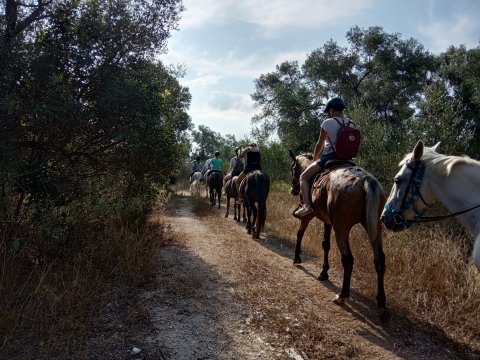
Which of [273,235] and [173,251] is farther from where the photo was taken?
[273,235]

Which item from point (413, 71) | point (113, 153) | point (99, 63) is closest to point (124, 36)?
point (99, 63)

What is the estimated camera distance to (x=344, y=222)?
5.30 meters

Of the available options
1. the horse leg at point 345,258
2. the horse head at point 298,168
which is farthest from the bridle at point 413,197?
the horse head at point 298,168

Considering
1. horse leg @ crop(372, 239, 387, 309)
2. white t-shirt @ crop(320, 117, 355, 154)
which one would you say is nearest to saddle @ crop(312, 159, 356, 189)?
white t-shirt @ crop(320, 117, 355, 154)

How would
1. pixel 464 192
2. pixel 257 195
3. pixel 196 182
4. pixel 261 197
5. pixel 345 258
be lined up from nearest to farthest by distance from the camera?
pixel 464 192 → pixel 345 258 → pixel 261 197 → pixel 257 195 → pixel 196 182

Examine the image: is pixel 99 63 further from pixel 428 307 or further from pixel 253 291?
pixel 428 307

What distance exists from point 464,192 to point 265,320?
281 cm

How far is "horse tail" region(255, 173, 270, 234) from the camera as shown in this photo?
10.1m

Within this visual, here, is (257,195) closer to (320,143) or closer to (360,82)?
(320,143)

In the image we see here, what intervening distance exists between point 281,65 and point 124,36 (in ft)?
86.9

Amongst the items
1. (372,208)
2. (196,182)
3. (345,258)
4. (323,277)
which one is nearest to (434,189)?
(372,208)

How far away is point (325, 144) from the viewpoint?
627 centimetres

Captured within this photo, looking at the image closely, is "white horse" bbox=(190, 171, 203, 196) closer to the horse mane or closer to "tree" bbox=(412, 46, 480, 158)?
"tree" bbox=(412, 46, 480, 158)

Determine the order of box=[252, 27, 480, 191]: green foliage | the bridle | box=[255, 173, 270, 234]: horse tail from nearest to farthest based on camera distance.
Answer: the bridle
box=[255, 173, 270, 234]: horse tail
box=[252, 27, 480, 191]: green foliage
